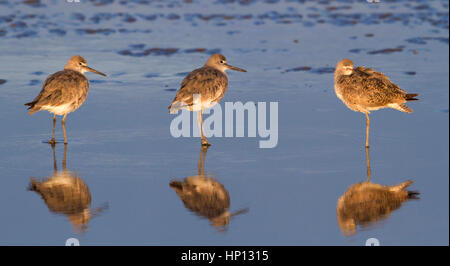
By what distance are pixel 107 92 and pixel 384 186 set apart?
5.25 metres

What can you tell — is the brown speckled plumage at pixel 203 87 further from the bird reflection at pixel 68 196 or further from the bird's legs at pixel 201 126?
the bird reflection at pixel 68 196

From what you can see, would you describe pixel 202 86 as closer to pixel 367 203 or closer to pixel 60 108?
pixel 60 108

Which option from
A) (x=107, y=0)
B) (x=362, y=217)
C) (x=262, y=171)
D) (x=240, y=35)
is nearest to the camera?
(x=362, y=217)

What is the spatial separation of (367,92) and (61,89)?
12.0 feet

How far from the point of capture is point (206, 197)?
23.5 feet

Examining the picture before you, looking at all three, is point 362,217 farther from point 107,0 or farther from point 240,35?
point 107,0

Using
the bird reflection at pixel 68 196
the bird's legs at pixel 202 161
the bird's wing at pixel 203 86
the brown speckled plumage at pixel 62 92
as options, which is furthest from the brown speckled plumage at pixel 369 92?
the bird reflection at pixel 68 196

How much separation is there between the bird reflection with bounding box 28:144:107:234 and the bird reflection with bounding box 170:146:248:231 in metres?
0.79

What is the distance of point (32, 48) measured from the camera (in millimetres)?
14383

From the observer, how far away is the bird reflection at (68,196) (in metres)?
6.60

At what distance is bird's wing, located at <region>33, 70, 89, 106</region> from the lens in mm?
9058

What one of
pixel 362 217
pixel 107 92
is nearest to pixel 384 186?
pixel 362 217

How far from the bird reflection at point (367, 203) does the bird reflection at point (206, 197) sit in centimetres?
90

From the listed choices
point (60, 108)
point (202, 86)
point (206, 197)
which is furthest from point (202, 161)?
point (60, 108)
